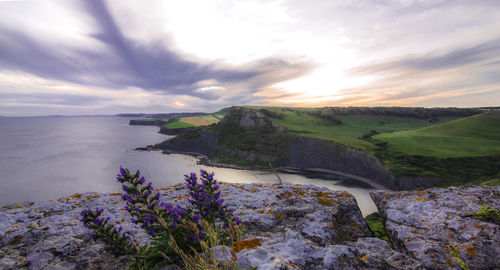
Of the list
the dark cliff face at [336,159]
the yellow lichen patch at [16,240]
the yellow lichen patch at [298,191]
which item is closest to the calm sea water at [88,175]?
the dark cliff face at [336,159]

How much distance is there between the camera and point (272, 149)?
95.9 metres

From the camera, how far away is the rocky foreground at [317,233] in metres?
3.13

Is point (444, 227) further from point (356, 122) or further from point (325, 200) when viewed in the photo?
point (356, 122)

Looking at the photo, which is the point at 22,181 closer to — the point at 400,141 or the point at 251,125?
the point at 251,125

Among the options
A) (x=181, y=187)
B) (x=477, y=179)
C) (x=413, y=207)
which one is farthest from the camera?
(x=477, y=179)

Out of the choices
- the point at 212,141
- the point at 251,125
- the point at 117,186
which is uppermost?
the point at 251,125

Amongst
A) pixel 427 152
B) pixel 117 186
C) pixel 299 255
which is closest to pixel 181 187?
pixel 299 255

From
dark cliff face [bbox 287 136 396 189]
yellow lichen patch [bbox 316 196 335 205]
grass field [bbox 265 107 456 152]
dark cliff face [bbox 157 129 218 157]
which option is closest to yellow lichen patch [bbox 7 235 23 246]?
yellow lichen patch [bbox 316 196 335 205]

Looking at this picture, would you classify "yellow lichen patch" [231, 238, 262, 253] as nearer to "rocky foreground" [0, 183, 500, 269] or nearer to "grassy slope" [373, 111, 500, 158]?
"rocky foreground" [0, 183, 500, 269]

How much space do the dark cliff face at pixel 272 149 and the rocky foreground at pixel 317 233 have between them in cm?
6427

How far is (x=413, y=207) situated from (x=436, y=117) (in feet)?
776

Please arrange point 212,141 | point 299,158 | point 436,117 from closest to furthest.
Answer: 1. point 299,158
2. point 212,141
3. point 436,117

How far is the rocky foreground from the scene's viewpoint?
3.13 meters

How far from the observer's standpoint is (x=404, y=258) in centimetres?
326
